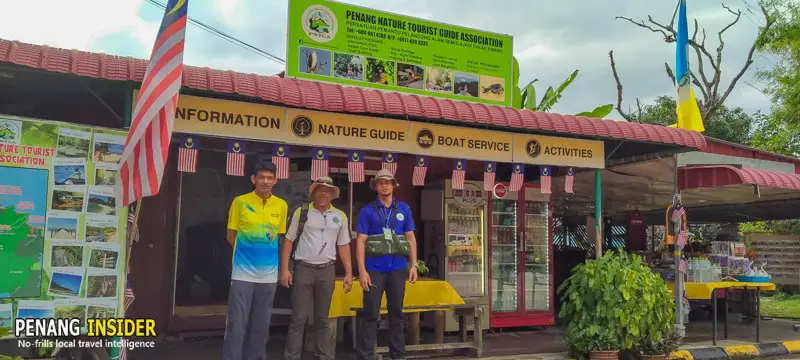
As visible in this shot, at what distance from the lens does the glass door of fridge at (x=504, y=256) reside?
32.8 ft

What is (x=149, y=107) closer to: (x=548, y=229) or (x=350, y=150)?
(x=350, y=150)

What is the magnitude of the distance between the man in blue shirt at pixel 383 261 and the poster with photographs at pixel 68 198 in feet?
8.52

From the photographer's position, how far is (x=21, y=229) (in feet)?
17.5

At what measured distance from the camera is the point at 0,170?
17.3 ft

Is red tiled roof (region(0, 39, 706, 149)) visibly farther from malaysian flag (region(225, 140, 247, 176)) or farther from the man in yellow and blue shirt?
the man in yellow and blue shirt

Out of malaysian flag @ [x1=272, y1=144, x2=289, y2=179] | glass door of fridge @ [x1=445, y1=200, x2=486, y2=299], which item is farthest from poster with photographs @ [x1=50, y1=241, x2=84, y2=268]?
glass door of fridge @ [x1=445, y1=200, x2=486, y2=299]

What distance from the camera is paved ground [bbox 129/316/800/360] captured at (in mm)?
7453

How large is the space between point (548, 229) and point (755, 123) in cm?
2514

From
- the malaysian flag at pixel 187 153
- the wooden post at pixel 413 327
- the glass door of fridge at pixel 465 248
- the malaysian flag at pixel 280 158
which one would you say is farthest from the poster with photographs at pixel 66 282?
the glass door of fridge at pixel 465 248

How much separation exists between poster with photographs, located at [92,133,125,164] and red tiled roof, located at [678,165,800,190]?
8.10 m

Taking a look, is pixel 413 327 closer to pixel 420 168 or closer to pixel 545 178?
pixel 420 168

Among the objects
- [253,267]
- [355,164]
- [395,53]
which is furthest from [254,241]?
[395,53]

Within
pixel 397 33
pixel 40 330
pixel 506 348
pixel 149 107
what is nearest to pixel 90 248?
pixel 40 330

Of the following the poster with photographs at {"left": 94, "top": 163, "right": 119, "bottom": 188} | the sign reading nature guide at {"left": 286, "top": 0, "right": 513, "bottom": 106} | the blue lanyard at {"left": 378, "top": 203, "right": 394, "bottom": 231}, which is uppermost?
the sign reading nature guide at {"left": 286, "top": 0, "right": 513, "bottom": 106}
